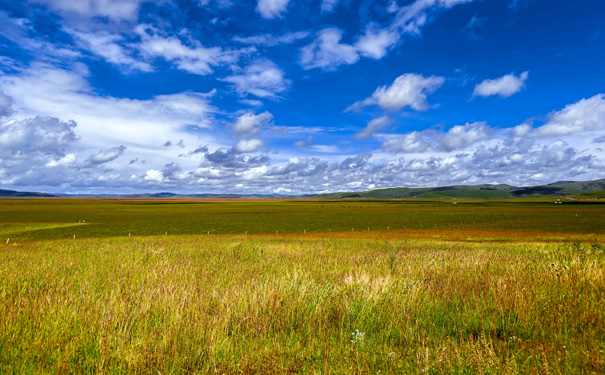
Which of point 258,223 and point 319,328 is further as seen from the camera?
point 258,223

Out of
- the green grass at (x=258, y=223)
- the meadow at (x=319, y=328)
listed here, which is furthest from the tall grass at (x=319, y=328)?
the green grass at (x=258, y=223)

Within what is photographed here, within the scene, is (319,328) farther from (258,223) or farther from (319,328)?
(258,223)

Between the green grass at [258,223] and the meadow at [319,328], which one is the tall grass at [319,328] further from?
the green grass at [258,223]

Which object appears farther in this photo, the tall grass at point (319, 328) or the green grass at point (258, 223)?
the green grass at point (258, 223)

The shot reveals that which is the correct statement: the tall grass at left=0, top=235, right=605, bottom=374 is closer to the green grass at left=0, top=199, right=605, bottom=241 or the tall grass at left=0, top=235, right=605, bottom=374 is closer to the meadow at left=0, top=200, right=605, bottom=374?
the meadow at left=0, top=200, right=605, bottom=374

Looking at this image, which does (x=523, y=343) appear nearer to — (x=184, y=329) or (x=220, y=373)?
(x=220, y=373)

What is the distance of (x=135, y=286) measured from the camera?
22.4 feet

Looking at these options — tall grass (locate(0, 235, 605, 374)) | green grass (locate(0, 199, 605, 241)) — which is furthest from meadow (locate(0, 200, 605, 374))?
green grass (locate(0, 199, 605, 241))

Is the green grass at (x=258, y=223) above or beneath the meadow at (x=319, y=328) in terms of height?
beneath

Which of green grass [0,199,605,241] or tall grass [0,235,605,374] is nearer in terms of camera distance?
tall grass [0,235,605,374]

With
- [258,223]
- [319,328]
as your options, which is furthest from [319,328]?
[258,223]

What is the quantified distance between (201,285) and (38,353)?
11.0 ft

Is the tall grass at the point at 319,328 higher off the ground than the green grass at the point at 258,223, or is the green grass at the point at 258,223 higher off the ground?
the tall grass at the point at 319,328

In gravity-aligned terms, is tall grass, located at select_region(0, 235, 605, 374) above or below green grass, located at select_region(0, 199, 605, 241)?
above
